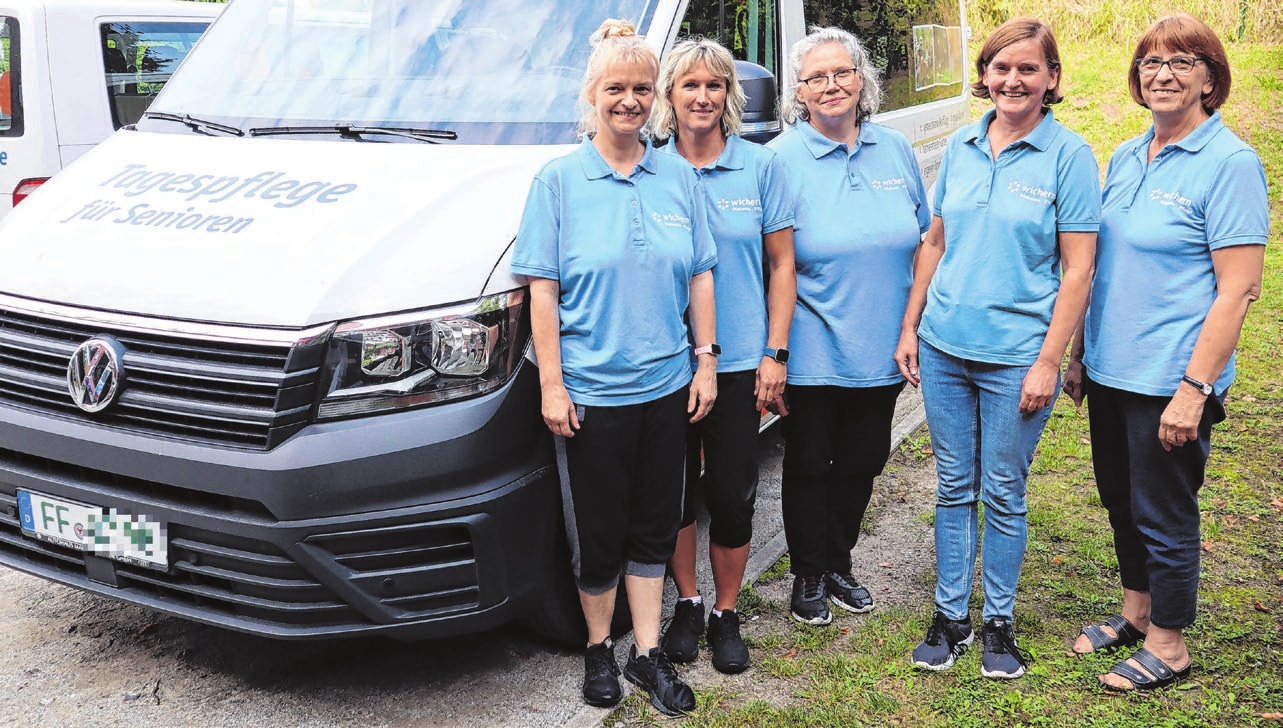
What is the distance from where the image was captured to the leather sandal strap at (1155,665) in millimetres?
3391

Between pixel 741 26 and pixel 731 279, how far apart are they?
4.17ft

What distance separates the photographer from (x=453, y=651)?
359 cm

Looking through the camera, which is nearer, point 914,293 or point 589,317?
point 589,317

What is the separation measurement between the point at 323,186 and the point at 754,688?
1915 mm

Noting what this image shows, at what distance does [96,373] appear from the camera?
2961mm

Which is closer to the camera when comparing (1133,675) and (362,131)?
(1133,675)

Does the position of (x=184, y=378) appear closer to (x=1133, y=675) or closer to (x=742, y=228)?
(x=742, y=228)

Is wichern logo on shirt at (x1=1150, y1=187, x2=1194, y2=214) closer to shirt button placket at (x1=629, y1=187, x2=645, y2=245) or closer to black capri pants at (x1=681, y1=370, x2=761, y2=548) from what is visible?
black capri pants at (x1=681, y1=370, x2=761, y2=548)

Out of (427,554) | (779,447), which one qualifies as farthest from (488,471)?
(779,447)

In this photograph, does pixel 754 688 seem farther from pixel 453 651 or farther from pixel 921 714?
pixel 453 651

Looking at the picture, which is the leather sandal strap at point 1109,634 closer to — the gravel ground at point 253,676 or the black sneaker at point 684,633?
Result: the gravel ground at point 253,676

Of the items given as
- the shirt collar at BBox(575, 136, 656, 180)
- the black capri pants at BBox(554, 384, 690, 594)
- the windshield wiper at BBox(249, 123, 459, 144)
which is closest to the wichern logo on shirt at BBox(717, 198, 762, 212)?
the shirt collar at BBox(575, 136, 656, 180)

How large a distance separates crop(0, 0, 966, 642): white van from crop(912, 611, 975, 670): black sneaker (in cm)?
106

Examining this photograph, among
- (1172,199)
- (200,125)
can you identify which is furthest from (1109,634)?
(200,125)
